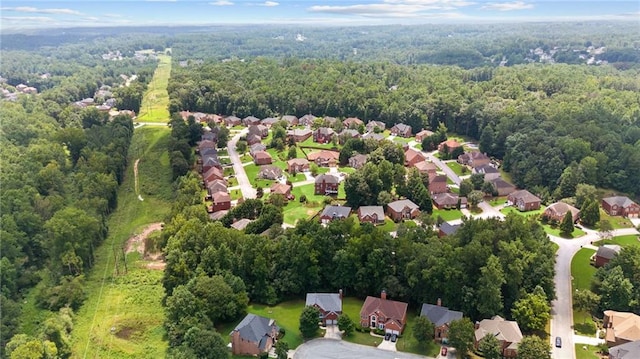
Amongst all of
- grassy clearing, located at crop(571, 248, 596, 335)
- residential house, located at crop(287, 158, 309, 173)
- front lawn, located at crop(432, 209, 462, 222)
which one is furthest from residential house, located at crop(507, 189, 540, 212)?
residential house, located at crop(287, 158, 309, 173)

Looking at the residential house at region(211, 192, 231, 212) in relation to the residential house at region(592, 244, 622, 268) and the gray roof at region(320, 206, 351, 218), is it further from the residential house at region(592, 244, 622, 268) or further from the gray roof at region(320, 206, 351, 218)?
the residential house at region(592, 244, 622, 268)

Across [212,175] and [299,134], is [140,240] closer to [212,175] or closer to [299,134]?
[212,175]

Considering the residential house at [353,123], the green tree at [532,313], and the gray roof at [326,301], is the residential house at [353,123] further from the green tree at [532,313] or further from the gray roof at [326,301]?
the green tree at [532,313]

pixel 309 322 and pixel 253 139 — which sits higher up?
pixel 309 322

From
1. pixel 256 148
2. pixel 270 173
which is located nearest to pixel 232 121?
pixel 256 148

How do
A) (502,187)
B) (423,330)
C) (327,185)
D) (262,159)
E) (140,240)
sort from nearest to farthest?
1. (423,330)
2. (140,240)
3. (502,187)
4. (327,185)
5. (262,159)

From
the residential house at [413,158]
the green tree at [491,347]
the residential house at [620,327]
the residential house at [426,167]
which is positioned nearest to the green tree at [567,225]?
the residential house at [620,327]

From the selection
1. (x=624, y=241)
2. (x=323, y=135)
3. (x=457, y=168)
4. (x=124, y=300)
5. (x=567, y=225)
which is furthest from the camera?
(x=323, y=135)
